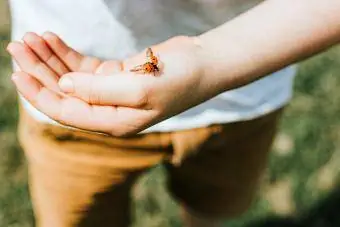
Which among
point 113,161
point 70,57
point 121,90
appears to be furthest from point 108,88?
point 113,161

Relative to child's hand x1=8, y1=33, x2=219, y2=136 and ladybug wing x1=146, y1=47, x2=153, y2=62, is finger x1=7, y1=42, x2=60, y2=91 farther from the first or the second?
ladybug wing x1=146, y1=47, x2=153, y2=62

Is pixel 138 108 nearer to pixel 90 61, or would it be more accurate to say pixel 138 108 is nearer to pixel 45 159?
pixel 90 61

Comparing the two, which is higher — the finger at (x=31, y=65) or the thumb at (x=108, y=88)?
the finger at (x=31, y=65)

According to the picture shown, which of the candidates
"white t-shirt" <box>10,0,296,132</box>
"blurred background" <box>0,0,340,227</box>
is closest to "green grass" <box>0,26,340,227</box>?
"blurred background" <box>0,0,340,227</box>

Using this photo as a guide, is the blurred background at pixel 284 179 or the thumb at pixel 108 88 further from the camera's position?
the blurred background at pixel 284 179

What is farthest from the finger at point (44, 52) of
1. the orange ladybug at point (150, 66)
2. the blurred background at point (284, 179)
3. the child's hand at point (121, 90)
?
the blurred background at point (284, 179)

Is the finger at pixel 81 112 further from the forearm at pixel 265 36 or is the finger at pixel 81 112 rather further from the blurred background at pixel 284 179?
the blurred background at pixel 284 179

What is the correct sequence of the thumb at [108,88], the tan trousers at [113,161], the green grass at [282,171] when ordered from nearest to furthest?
the thumb at [108,88] → the tan trousers at [113,161] → the green grass at [282,171]
